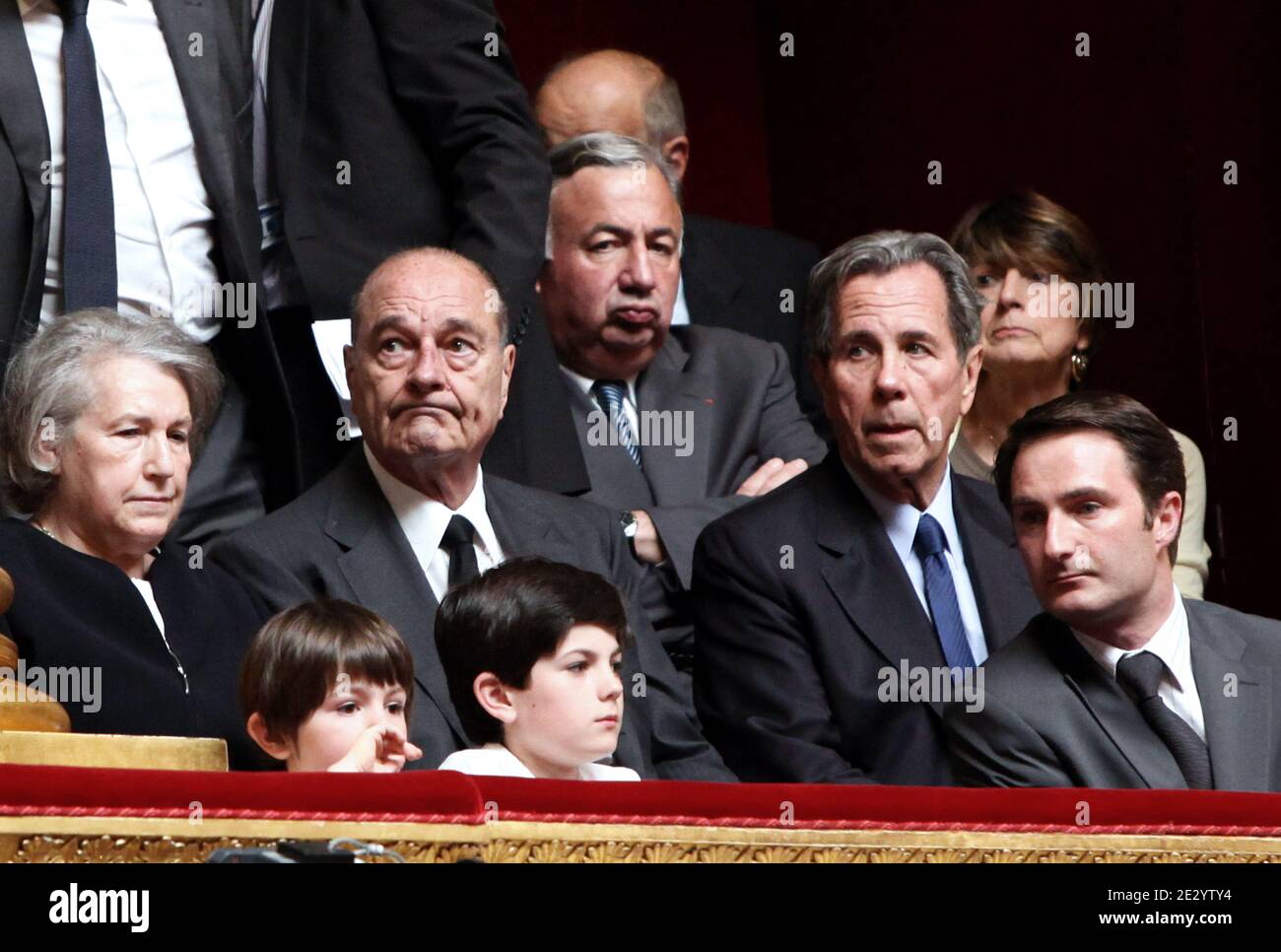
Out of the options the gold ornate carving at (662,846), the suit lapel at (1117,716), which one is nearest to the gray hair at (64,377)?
the gold ornate carving at (662,846)

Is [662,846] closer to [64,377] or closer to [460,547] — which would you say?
[460,547]

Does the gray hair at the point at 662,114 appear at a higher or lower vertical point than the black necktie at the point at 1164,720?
higher

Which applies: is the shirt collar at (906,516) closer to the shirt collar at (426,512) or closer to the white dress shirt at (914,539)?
the white dress shirt at (914,539)

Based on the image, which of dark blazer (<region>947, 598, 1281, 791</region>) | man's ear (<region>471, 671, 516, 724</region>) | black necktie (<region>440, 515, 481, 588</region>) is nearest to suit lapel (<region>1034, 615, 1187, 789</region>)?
dark blazer (<region>947, 598, 1281, 791</region>)

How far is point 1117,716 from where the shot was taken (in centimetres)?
256

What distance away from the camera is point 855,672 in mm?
2889

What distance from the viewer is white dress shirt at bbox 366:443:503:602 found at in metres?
2.88

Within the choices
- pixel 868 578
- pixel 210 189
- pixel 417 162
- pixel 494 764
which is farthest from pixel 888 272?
pixel 494 764

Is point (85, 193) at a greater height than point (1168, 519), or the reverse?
point (85, 193)

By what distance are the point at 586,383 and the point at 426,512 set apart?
Answer: 0.70 meters

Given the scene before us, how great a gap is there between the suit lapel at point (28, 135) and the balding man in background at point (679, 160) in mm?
1224

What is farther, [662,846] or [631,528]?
[631,528]

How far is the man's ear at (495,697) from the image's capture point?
247 centimetres
